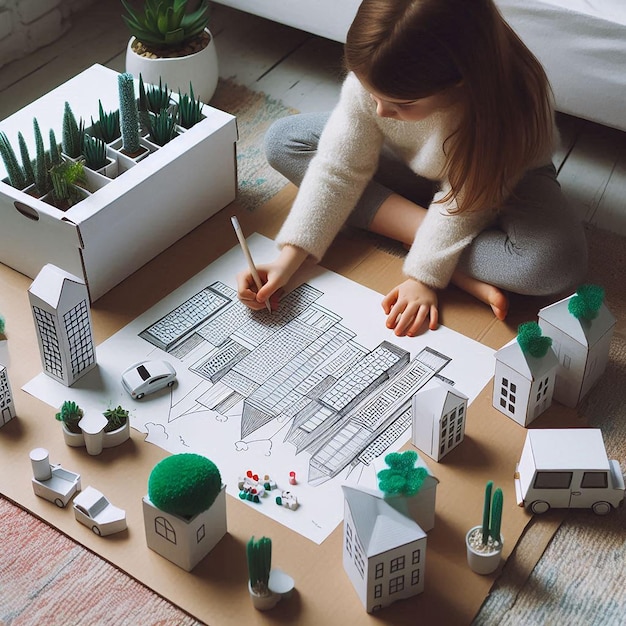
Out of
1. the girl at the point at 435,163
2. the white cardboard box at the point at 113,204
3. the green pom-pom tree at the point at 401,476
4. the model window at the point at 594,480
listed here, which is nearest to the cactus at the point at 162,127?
the white cardboard box at the point at 113,204

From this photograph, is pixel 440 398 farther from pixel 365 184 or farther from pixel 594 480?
pixel 365 184

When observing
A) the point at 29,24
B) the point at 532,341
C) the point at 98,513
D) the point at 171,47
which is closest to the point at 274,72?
the point at 171,47

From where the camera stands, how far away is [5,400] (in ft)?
3.91

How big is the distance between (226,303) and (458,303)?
1.10 ft

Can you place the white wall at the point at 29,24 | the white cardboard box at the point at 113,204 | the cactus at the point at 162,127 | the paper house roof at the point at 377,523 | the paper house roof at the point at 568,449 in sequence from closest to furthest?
the paper house roof at the point at 377,523 < the paper house roof at the point at 568,449 < the white cardboard box at the point at 113,204 < the cactus at the point at 162,127 < the white wall at the point at 29,24

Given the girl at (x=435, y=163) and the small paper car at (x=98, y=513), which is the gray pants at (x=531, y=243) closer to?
the girl at (x=435, y=163)

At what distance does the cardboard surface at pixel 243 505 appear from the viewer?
1032 mm

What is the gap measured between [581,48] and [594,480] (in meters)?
0.76

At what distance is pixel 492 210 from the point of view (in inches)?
54.2

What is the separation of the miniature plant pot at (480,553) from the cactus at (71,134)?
795mm

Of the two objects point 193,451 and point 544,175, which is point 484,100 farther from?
point 193,451

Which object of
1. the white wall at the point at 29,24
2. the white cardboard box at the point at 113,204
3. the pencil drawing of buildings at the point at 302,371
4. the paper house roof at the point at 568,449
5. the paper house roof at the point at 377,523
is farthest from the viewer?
the white wall at the point at 29,24

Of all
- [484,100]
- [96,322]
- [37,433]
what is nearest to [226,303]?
[96,322]

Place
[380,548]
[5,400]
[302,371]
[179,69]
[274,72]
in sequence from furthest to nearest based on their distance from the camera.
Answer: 1. [274,72]
2. [179,69]
3. [302,371]
4. [5,400]
5. [380,548]
